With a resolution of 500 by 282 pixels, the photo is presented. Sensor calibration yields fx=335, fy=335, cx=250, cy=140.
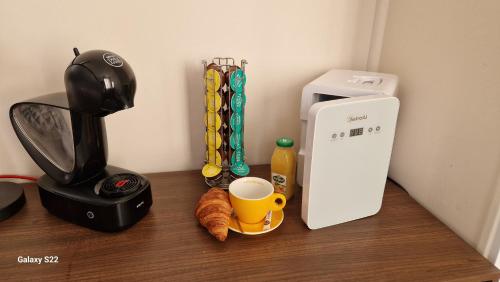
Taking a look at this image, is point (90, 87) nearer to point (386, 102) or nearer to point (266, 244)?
point (266, 244)

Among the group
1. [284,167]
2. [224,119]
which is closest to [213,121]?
[224,119]

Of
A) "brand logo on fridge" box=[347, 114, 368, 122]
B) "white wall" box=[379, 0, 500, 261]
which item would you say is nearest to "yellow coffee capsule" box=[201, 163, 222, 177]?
"brand logo on fridge" box=[347, 114, 368, 122]

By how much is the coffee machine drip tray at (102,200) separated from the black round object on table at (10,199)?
6 cm

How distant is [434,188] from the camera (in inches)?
28.7

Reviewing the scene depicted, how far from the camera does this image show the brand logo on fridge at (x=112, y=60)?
57 cm

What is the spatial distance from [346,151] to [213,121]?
0.31 m

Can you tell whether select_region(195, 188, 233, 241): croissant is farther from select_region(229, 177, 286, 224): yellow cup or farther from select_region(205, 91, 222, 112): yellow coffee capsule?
select_region(205, 91, 222, 112): yellow coffee capsule

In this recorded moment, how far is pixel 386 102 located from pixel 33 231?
0.74m

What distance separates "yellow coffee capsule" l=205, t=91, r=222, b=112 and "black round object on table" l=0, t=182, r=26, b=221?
455 mm

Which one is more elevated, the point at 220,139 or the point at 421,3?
the point at 421,3

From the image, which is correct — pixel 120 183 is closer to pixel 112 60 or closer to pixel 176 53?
pixel 112 60

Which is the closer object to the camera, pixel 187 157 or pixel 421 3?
pixel 421 3

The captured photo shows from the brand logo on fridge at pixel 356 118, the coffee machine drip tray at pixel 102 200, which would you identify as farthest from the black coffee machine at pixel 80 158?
the brand logo on fridge at pixel 356 118

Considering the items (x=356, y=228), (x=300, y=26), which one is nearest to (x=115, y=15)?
(x=300, y=26)
